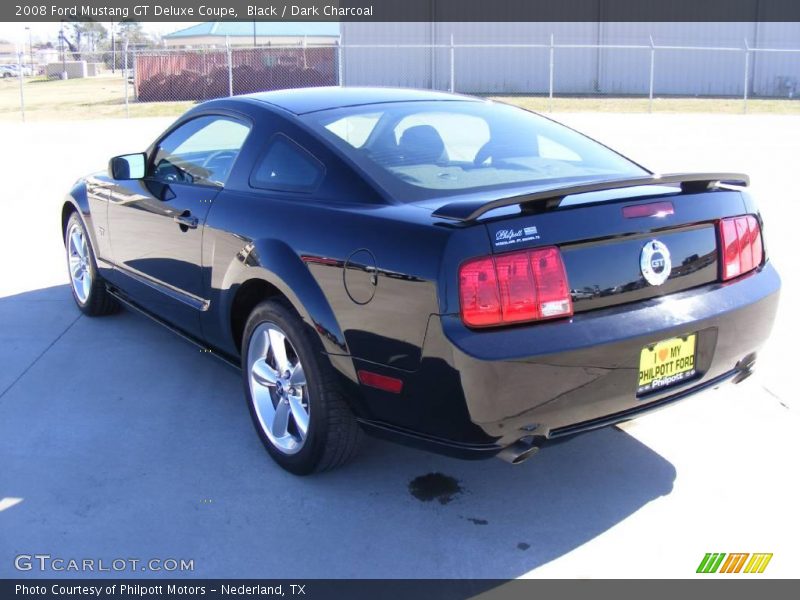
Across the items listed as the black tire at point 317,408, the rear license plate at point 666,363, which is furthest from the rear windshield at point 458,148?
the rear license plate at point 666,363

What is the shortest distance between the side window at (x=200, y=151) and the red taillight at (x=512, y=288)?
1.83 meters

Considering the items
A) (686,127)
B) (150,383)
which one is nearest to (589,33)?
(686,127)

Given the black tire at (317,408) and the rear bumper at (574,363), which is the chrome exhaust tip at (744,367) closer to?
the rear bumper at (574,363)

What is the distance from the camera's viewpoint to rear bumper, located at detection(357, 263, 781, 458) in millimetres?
2881

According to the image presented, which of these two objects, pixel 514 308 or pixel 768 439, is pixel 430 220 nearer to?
pixel 514 308

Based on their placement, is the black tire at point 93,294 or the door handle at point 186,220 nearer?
the door handle at point 186,220

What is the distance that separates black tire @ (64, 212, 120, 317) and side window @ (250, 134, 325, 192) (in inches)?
85.4

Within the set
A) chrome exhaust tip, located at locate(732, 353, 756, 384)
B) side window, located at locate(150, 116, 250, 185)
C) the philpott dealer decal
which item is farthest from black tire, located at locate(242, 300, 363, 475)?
chrome exhaust tip, located at locate(732, 353, 756, 384)

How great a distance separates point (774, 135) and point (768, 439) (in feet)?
50.1

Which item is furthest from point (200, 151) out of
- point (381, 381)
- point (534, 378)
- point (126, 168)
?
point (534, 378)

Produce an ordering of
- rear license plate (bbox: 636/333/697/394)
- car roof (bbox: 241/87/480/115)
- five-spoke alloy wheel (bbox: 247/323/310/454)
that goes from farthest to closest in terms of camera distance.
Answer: car roof (bbox: 241/87/480/115) < five-spoke alloy wheel (bbox: 247/323/310/454) < rear license plate (bbox: 636/333/697/394)

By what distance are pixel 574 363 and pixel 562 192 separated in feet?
1.95

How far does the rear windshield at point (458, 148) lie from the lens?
3.66 metres
